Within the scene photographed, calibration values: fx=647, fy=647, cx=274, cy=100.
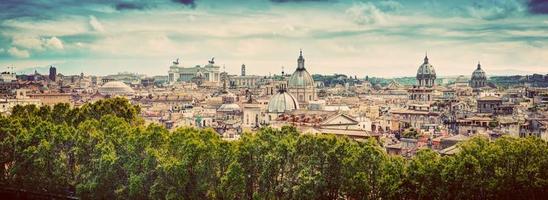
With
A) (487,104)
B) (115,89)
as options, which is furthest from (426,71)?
(115,89)

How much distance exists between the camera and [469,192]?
93.2 ft

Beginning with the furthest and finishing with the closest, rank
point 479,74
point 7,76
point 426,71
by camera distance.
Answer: point 479,74 < point 7,76 < point 426,71

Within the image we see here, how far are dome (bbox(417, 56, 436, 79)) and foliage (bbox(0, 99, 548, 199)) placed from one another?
11365cm

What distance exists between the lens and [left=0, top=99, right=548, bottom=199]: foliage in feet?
94.0

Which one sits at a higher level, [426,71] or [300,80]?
[426,71]

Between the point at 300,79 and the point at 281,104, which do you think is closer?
the point at 281,104

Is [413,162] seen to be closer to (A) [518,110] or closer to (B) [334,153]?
(B) [334,153]

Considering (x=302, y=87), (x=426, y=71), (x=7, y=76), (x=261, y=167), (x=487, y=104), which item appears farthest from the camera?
(x=7, y=76)

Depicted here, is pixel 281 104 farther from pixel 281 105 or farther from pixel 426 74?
pixel 426 74

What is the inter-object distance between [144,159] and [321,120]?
3526cm

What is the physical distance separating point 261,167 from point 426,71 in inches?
4608

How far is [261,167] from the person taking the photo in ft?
103

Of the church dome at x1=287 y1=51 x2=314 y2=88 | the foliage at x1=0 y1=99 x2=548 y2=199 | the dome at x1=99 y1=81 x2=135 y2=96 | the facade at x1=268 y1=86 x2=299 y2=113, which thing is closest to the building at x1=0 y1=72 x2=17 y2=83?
the dome at x1=99 y1=81 x2=135 y2=96

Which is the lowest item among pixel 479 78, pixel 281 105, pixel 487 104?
pixel 487 104
